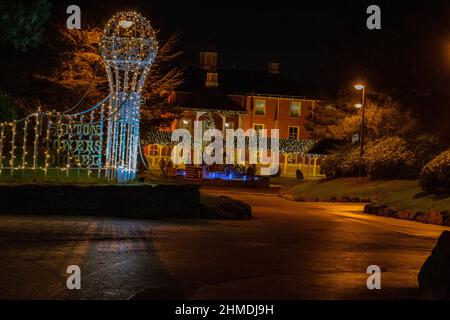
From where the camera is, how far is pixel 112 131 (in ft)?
78.0

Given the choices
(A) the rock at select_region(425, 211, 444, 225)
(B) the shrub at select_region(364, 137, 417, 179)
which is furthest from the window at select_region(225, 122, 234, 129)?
(A) the rock at select_region(425, 211, 444, 225)

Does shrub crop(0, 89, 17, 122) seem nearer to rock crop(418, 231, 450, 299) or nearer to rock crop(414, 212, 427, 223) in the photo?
rock crop(418, 231, 450, 299)

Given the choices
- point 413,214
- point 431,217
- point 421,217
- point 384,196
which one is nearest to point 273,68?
point 384,196

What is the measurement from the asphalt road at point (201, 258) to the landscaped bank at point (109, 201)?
988 mm

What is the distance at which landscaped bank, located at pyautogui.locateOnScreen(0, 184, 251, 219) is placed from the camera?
1972 centimetres

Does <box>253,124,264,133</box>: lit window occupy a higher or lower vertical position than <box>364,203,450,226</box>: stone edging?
higher

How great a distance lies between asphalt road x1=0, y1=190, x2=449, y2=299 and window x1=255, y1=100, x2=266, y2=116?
195 feet

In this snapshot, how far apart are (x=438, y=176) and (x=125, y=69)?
41.7 ft

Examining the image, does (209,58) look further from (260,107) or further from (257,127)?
(257,127)

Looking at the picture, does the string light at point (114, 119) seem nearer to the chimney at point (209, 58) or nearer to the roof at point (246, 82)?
the roof at point (246, 82)

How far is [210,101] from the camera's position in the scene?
251 feet

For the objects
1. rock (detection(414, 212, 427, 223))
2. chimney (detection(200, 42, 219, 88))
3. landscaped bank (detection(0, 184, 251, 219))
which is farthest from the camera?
chimney (detection(200, 42, 219, 88))
